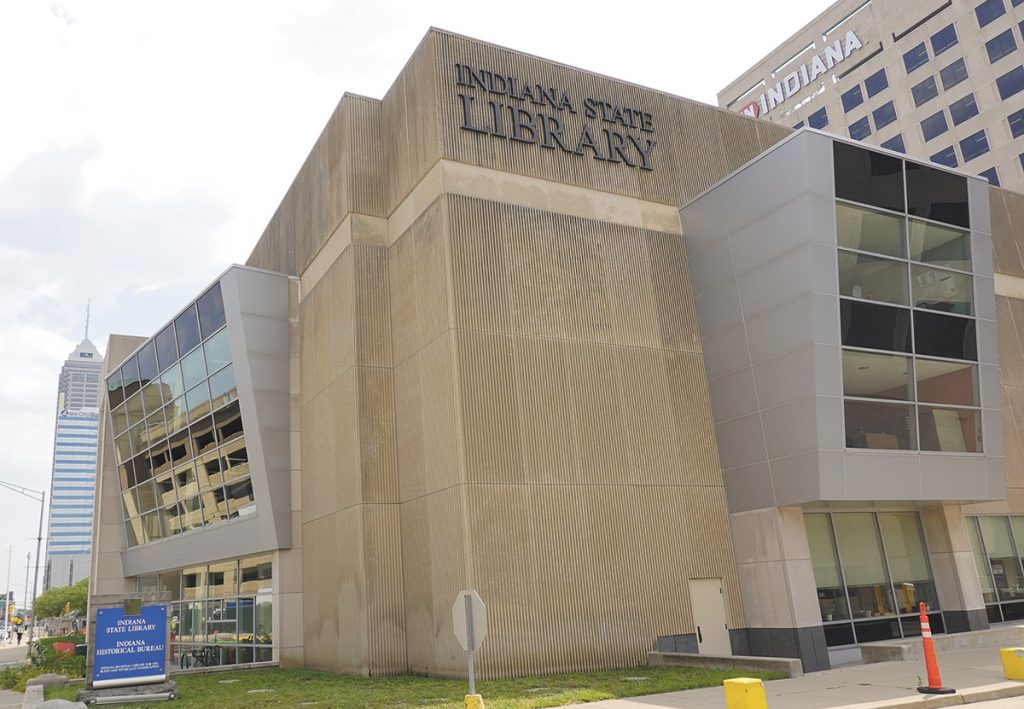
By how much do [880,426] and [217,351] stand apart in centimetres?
2173

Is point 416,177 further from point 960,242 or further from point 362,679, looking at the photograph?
point 960,242

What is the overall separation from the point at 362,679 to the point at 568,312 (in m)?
10.9

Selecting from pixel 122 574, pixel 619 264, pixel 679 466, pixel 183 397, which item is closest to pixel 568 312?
pixel 619 264

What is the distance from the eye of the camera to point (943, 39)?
6306 cm

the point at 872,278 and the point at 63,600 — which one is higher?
the point at 872,278

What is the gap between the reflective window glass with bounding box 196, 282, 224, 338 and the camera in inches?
1118

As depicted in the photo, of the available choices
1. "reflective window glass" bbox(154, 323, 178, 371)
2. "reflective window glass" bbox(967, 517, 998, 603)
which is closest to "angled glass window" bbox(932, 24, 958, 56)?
"reflective window glass" bbox(967, 517, 998, 603)

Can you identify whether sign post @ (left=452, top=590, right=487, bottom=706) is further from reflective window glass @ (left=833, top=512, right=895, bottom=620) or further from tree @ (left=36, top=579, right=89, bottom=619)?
tree @ (left=36, top=579, right=89, bottom=619)

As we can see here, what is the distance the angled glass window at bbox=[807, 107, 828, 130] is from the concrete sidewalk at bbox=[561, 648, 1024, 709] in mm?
64125

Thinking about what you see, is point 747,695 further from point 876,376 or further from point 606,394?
point 876,376

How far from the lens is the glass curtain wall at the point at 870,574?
880 inches

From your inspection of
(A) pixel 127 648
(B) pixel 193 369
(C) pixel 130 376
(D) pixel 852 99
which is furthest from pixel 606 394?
(D) pixel 852 99

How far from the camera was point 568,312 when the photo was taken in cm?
2230

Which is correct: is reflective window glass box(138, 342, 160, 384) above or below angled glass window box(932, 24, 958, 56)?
below
